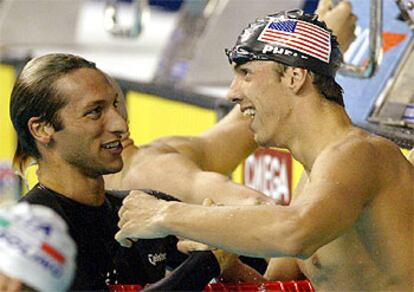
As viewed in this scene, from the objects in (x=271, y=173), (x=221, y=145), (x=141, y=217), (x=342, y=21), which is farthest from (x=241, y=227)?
(x=271, y=173)

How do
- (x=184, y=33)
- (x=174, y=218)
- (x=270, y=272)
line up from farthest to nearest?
(x=184, y=33), (x=270, y=272), (x=174, y=218)

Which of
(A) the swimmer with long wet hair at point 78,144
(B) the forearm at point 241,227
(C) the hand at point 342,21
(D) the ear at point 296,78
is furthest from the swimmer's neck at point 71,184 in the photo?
(C) the hand at point 342,21

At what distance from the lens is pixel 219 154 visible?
186 inches

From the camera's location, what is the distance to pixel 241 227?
3014 mm

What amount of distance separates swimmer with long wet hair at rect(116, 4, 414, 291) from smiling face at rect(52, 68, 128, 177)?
28 cm

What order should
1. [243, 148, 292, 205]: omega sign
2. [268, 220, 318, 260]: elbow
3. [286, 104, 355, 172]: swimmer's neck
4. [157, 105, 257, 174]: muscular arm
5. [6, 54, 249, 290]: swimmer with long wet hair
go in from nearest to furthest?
1. [268, 220, 318, 260]: elbow
2. [286, 104, 355, 172]: swimmer's neck
3. [6, 54, 249, 290]: swimmer with long wet hair
4. [157, 105, 257, 174]: muscular arm
5. [243, 148, 292, 205]: omega sign

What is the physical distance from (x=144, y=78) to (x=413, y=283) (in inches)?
179

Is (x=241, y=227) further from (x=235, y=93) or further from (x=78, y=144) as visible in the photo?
(x=78, y=144)

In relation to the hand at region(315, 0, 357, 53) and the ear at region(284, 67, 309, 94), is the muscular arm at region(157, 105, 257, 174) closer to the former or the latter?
the hand at region(315, 0, 357, 53)

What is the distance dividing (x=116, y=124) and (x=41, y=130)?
0.64ft

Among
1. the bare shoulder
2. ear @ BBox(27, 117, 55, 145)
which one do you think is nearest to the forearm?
the bare shoulder

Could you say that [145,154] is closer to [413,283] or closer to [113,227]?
[113,227]

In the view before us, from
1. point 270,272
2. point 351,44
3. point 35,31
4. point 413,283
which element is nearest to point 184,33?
point 35,31

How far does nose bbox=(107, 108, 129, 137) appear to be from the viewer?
3.52 metres
